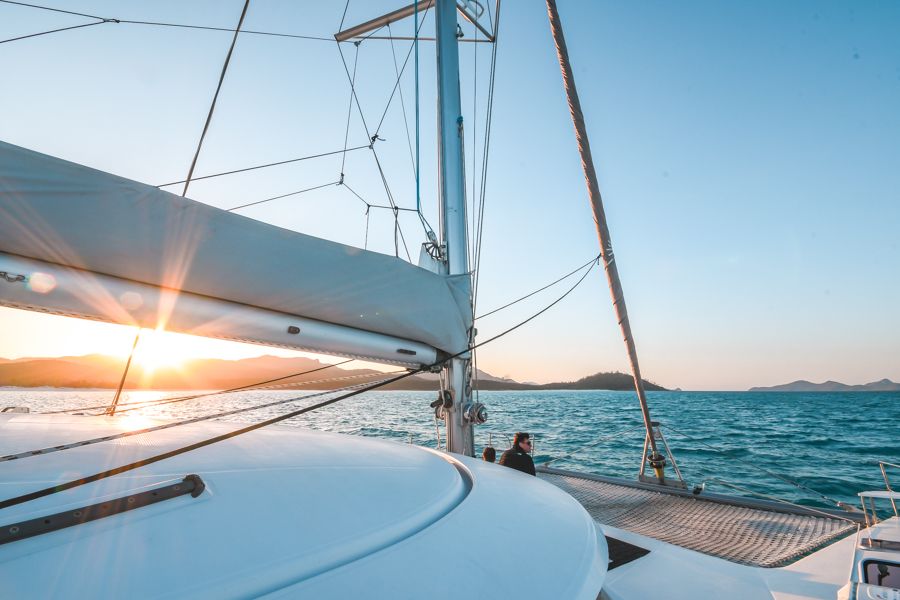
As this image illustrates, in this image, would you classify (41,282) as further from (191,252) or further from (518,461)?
(518,461)

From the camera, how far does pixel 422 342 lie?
2912mm

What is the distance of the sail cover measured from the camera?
1.70 meters

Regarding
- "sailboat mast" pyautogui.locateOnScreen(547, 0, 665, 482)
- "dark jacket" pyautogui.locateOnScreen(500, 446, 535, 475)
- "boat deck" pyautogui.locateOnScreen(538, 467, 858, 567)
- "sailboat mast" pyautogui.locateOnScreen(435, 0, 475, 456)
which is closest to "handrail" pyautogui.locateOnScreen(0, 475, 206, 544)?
"sailboat mast" pyautogui.locateOnScreen(435, 0, 475, 456)

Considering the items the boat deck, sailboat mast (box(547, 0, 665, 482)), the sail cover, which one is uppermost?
sailboat mast (box(547, 0, 665, 482))

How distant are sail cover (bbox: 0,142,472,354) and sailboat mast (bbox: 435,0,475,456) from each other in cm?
101

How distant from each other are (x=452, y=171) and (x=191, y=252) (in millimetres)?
2511

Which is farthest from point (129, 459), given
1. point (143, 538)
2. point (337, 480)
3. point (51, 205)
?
point (51, 205)

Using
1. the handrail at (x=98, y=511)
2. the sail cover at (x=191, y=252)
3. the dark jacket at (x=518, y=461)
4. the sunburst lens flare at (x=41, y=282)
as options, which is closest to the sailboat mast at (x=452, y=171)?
the dark jacket at (x=518, y=461)

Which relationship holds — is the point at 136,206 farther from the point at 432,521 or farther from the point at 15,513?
the point at 432,521

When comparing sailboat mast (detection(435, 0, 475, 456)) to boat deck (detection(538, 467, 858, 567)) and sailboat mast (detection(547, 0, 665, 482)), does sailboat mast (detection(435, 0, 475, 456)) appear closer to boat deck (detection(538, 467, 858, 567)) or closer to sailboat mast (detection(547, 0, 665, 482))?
sailboat mast (detection(547, 0, 665, 482))

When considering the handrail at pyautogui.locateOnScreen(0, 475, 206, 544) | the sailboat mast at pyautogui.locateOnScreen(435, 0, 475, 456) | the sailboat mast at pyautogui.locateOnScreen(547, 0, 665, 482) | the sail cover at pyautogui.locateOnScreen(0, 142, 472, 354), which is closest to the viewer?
the handrail at pyautogui.locateOnScreen(0, 475, 206, 544)

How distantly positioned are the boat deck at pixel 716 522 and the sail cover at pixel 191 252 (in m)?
3.14

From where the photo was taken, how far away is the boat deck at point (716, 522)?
358 cm

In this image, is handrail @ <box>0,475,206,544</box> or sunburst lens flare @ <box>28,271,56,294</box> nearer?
handrail @ <box>0,475,206,544</box>
